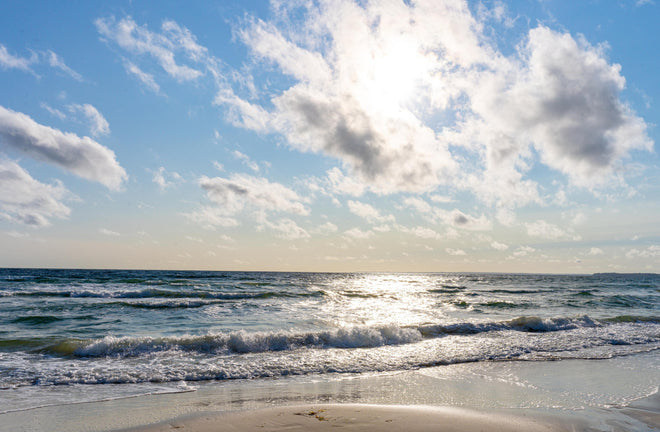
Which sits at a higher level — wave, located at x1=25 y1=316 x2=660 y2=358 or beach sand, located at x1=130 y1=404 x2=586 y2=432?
beach sand, located at x1=130 y1=404 x2=586 y2=432

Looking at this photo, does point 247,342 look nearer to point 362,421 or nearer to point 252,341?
point 252,341

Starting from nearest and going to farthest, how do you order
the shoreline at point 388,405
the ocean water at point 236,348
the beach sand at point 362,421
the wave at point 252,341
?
the beach sand at point 362,421
the shoreline at point 388,405
the ocean water at point 236,348
the wave at point 252,341

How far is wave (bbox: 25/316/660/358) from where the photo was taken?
36.8 feet

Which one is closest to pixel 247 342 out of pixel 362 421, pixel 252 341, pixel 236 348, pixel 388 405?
pixel 252 341

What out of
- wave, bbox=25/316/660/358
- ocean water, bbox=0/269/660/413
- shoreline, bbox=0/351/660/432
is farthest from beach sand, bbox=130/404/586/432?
wave, bbox=25/316/660/358

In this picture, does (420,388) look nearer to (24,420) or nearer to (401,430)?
(401,430)

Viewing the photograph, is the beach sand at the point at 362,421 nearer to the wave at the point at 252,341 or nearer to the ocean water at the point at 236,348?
the ocean water at the point at 236,348

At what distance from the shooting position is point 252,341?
12.2 meters

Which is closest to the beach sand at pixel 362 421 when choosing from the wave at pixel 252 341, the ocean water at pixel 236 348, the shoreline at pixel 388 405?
the shoreline at pixel 388 405

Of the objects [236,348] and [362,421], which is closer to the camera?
[362,421]

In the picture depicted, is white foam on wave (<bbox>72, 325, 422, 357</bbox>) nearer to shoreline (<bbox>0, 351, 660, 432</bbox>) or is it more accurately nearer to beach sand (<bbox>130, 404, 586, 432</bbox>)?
shoreline (<bbox>0, 351, 660, 432</bbox>)

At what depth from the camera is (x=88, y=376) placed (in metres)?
8.55

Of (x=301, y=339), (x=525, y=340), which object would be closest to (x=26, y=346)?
(x=301, y=339)

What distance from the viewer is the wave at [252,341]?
11.2 meters
